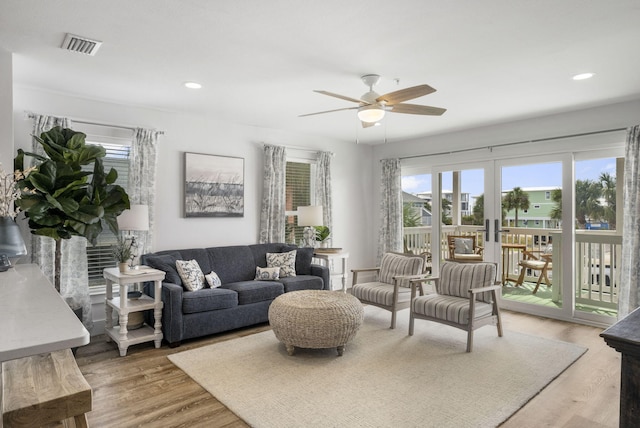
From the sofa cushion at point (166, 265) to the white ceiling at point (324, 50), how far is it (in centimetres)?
175

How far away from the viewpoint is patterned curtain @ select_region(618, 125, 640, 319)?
412 centimetres

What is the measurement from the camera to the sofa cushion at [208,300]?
12.7 ft

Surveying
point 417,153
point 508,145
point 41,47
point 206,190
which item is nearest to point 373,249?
point 417,153

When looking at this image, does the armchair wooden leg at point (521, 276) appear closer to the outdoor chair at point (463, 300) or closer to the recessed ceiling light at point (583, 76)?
the outdoor chair at point (463, 300)

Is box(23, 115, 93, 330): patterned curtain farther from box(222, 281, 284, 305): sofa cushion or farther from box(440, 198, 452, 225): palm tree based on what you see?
box(440, 198, 452, 225): palm tree

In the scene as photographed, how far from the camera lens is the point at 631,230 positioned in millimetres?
4172

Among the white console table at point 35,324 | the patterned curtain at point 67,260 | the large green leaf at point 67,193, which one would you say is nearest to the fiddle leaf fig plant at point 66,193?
the large green leaf at point 67,193

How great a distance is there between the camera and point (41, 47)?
113 inches

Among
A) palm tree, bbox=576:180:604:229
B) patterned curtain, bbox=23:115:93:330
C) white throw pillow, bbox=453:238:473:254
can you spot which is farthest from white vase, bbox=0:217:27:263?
palm tree, bbox=576:180:604:229

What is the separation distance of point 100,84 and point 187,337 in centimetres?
264

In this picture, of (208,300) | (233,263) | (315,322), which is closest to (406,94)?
(315,322)

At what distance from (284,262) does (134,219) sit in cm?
192

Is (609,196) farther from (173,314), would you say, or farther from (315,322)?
(173,314)

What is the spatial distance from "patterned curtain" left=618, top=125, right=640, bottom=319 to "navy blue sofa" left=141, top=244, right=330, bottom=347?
11.2ft
